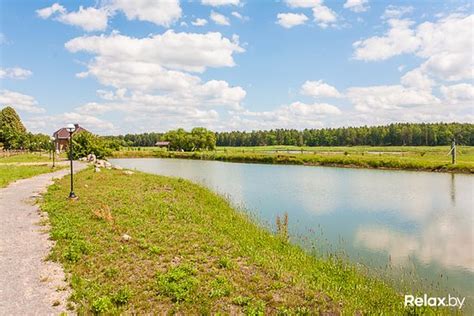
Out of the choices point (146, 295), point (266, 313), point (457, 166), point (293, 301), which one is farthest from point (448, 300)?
point (457, 166)

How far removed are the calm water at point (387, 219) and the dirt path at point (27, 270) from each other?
28.5 feet

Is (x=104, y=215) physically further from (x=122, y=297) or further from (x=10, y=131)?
(x=10, y=131)

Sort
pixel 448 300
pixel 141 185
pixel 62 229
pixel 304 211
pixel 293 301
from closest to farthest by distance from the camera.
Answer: pixel 293 301
pixel 448 300
pixel 62 229
pixel 304 211
pixel 141 185

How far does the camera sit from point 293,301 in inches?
266

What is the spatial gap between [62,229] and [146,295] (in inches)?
207

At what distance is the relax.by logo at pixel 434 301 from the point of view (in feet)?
25.1

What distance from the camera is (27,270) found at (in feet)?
25.7

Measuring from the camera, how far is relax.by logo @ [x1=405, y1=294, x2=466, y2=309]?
7663mm

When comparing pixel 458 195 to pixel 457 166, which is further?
pixel 457 166

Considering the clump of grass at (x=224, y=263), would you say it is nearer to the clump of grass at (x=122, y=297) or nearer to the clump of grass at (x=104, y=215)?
the clump of grass at (x=122, y=297)

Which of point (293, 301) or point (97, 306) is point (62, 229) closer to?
point (97, 306)

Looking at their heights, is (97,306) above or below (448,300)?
above

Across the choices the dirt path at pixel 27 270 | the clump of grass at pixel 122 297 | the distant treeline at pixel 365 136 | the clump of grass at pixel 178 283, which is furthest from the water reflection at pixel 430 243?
the distant treeline at pixel 365 136

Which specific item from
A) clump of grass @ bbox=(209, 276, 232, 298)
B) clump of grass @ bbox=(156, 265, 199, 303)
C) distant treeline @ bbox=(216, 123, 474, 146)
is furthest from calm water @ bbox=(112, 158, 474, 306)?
distant treeline @ bbox=(216, 123, 474, 146)
